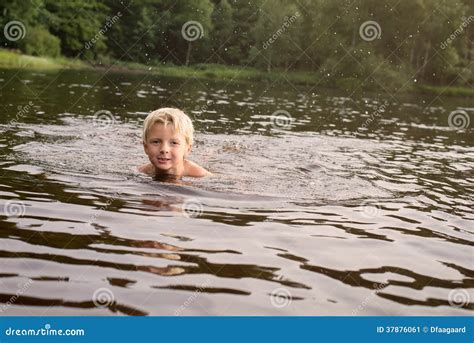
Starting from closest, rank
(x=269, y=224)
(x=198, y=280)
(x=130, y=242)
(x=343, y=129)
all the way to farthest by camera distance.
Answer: (x=198, y=280) < (x=130, y=242) < (x=269, y=224) < (x=343, y=129)

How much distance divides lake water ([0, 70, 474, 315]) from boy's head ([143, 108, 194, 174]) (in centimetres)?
32

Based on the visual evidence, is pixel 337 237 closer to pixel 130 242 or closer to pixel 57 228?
pixel 130 242

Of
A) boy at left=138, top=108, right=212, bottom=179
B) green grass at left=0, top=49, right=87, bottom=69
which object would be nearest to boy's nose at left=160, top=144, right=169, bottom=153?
boy at left=138, top=108, right=212, bottom=179

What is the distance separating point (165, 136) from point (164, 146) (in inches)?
5.4

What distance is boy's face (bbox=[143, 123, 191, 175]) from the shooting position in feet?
23.8

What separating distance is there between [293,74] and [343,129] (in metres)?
46.8

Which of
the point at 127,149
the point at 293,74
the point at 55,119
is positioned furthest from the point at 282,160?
the point at 293,74

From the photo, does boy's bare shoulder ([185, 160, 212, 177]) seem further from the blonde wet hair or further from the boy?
the blonde wet hair

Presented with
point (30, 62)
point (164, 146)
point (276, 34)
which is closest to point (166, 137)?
point (164, 146)

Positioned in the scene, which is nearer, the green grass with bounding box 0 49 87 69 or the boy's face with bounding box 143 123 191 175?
the boy's face with bounding box 143 123 191 175

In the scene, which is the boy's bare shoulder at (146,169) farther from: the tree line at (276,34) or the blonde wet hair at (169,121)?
the tree line at (276,34)

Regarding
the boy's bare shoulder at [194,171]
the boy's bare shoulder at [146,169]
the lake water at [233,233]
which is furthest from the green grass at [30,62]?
the boy's bare shoulder at [194,171]

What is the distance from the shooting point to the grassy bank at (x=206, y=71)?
45.0 m
